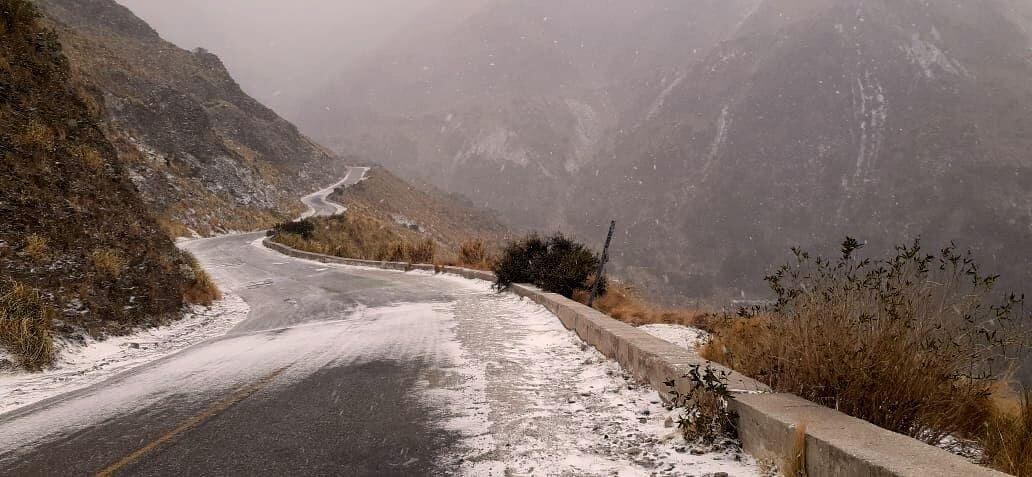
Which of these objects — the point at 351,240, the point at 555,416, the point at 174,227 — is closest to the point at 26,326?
the point at 555,416

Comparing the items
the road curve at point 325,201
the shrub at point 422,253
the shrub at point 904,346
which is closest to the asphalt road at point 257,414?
the shrub at point 904,346

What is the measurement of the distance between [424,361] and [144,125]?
5048 cm

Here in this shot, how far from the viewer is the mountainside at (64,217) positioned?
7.79 metres

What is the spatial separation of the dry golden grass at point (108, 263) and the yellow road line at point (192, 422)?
204 inches

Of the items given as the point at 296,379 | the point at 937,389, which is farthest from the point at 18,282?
the point at 937,389

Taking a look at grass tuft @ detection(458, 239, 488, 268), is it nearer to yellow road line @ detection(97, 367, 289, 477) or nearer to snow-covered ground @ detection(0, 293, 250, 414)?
snow-covered ground @ detection(0, 293, 250, 414)

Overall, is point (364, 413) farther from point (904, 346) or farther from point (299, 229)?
point (299, 229)

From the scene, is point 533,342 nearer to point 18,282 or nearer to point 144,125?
point 18,282

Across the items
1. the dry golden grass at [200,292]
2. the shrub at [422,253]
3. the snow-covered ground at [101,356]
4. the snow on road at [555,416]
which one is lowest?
the snow-covered ground at [101,356]

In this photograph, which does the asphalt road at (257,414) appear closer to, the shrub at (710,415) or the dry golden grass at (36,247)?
the shrub at (710,415)

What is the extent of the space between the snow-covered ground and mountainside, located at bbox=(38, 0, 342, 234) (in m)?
27.7

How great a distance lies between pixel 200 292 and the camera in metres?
12.4

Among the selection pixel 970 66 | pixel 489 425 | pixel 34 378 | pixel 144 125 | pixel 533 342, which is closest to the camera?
pixel 489 425

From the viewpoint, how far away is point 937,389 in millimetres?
3164
